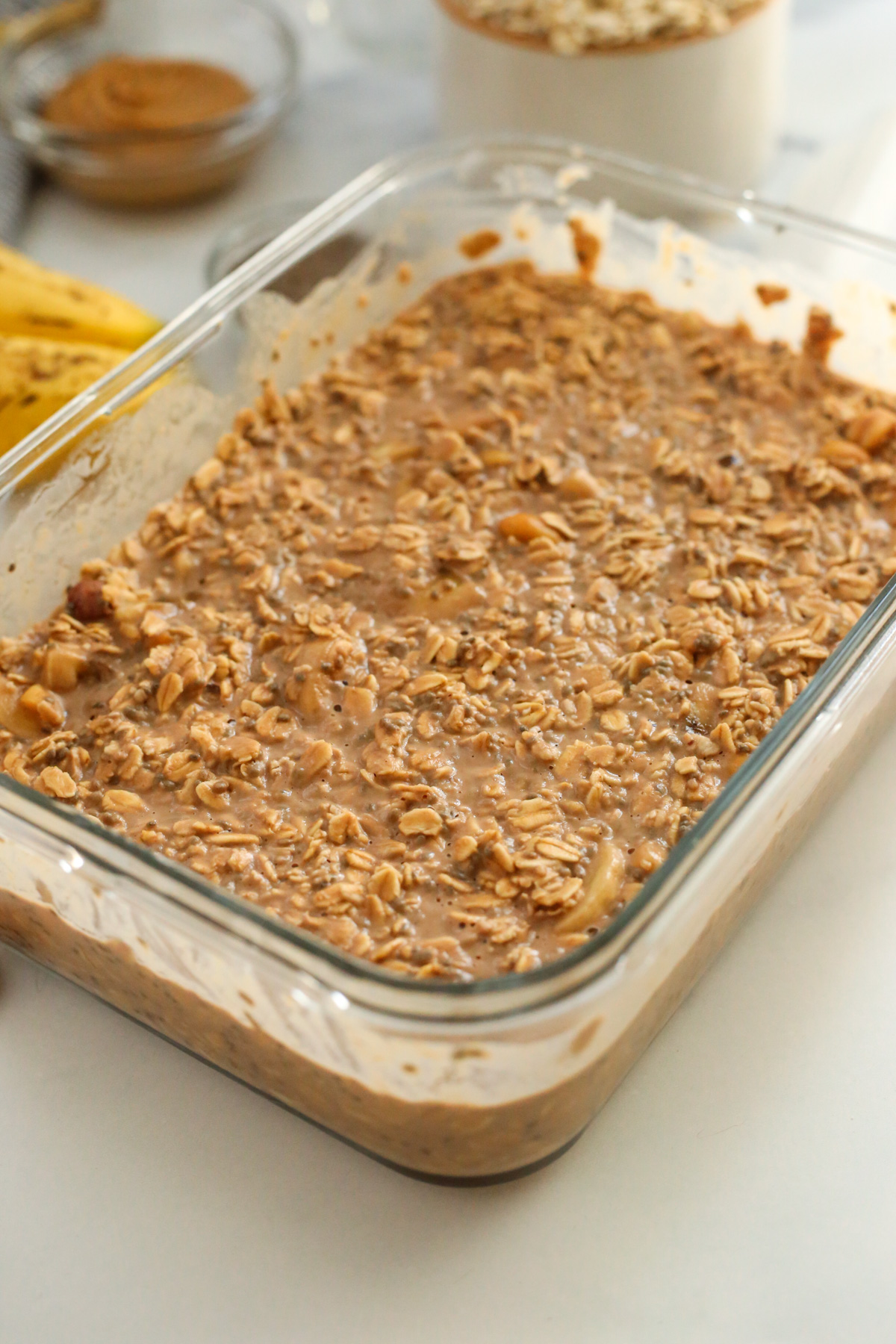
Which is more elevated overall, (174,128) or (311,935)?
(174,128)

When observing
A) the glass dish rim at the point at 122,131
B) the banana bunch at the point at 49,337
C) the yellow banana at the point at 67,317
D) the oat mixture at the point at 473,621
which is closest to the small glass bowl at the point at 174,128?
the glass dish rim at the point at 122,131

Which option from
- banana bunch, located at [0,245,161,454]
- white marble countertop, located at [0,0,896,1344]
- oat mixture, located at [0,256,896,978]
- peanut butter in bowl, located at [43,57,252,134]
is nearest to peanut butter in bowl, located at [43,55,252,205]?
peanut butter in bowl, located at [43,57,252,134]

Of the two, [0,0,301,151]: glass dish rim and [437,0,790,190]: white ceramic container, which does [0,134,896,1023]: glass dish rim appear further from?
[0,0,301,151]: glass dish rim

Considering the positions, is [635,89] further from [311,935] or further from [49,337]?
[311,935]

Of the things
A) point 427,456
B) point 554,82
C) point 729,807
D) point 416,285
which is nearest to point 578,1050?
point 729,807

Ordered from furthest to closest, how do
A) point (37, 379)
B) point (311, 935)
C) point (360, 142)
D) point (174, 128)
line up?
point (360, 142) → point (174, 128) → point (37, 379) → point (311, 935)

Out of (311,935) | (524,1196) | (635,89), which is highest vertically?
(635,89)

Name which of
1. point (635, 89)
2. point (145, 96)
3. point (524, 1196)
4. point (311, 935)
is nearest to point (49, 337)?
point (145, 96)

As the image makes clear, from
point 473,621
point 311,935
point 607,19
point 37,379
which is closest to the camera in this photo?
point 311,935
